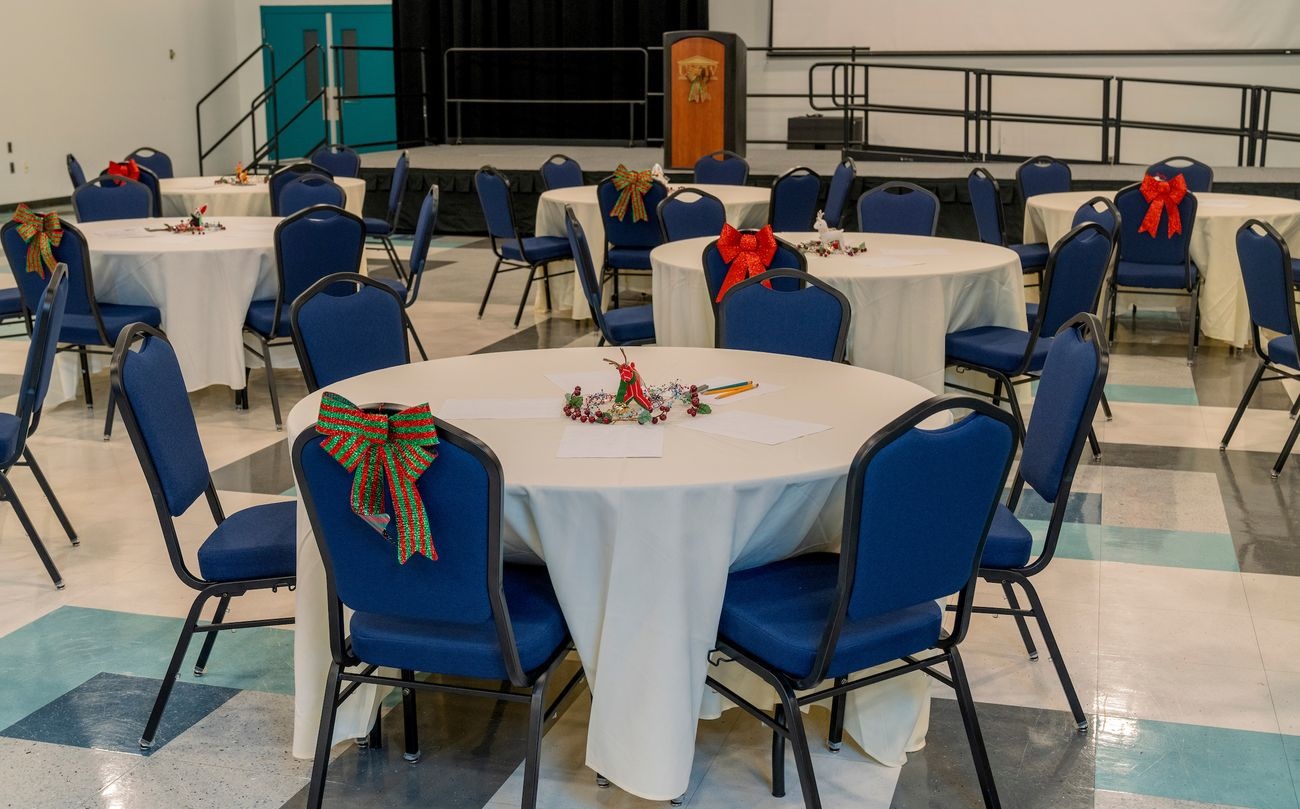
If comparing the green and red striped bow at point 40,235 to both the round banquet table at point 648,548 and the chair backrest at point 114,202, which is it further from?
the round banquet table at point 648,548

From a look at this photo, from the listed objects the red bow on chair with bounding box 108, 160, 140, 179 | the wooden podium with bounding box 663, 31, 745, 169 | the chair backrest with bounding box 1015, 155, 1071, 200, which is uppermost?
the wooden podium with bounding box 663, 31, 745, 169

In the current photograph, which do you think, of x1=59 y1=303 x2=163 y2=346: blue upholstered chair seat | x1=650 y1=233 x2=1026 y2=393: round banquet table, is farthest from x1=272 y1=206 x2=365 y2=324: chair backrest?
x1=650 y1=233 x2=1026 y2=393: round banquet table

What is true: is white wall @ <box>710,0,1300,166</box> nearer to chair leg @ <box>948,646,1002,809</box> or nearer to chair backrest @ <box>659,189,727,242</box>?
chair backrest @ <box>659,189,727,242</box>

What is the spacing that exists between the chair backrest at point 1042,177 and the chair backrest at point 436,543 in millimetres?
6174

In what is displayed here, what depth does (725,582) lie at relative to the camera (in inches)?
94.8

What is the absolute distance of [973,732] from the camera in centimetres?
251

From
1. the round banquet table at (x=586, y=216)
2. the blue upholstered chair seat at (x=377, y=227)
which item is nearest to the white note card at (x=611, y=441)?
the round banquet table at (x=586, y=216)

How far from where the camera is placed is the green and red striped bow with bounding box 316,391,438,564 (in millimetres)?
2094

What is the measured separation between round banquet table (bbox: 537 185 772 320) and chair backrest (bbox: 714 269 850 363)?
3213mm

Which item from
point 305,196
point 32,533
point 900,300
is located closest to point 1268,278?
point 900,300

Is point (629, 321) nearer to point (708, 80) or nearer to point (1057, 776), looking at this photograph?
point (1057, 776)

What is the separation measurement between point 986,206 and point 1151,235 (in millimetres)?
934

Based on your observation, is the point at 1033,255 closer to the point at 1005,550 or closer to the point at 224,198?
the point at 1005,550

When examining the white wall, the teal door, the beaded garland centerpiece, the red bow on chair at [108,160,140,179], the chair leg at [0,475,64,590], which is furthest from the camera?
the teal door
